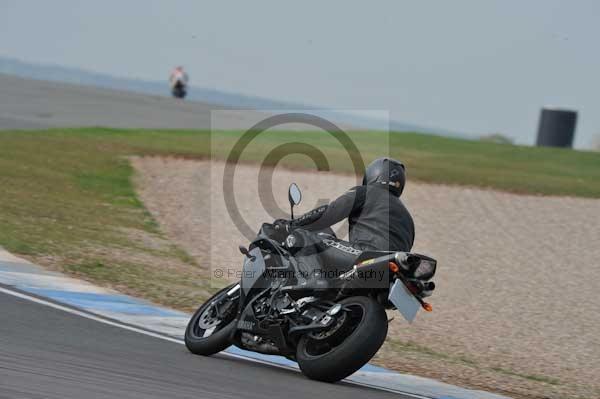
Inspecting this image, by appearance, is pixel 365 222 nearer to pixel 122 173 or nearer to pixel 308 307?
pixel 308 307

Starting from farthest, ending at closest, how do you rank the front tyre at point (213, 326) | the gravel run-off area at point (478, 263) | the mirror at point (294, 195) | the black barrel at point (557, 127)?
the black barrel at point (557, 127) < the gravel run-off area at point (478, 263) < the front tyre at point (213, 326) < the mirror at point (294, 195)

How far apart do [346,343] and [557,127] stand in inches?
1163

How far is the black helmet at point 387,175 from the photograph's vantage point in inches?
300

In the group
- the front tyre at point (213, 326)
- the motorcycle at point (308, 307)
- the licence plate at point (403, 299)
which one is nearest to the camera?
the licence plate at point (403, 299)

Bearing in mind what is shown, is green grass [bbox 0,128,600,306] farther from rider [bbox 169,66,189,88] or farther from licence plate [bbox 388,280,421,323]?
rider [bbox 169,66,189,88]

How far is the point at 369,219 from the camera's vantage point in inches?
296

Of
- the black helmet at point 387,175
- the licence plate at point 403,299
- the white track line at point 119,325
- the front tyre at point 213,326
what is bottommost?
the white track line at point 119,325

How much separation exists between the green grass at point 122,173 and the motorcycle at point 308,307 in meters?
3.10

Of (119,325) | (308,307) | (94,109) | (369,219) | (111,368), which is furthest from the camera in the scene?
(94,109)

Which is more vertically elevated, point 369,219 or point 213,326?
point 369,219

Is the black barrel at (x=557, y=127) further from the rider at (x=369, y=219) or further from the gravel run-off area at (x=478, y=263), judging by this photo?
the rider at (x=369, y=219)

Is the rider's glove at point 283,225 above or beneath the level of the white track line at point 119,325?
above

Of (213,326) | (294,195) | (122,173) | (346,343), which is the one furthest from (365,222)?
(122,173)

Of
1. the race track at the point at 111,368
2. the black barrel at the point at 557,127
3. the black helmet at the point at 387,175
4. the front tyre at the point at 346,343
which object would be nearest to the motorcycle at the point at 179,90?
the black barrel at the point at 557,127
